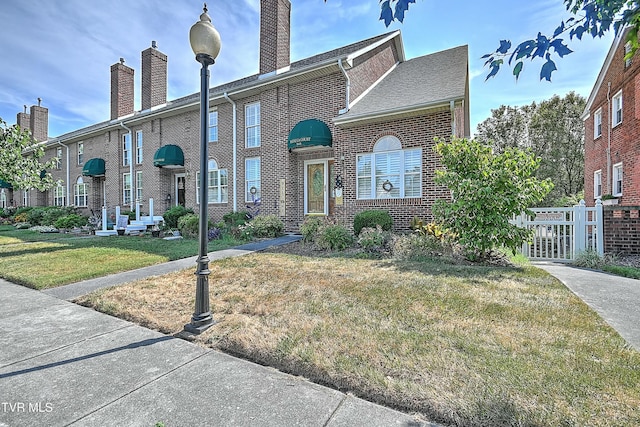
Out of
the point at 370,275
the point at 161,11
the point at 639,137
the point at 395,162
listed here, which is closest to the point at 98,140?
the point at 161,11

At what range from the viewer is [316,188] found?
12.3 m

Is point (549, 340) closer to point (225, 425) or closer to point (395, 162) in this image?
point (225, 425)

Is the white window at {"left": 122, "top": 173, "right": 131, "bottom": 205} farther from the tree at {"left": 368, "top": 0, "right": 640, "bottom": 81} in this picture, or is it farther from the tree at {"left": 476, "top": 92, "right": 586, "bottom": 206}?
the tree at {"left": 476, "top": 92, "right": 586, "bottom": 206}

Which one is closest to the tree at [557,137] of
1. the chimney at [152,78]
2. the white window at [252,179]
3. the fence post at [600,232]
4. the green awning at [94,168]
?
the fence post at [600,232]

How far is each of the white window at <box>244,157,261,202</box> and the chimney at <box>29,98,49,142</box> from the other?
2476cm

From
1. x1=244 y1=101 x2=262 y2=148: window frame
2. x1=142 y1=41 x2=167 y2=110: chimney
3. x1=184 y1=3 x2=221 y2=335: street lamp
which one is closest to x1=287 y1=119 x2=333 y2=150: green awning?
x1=244 y1=101 x2=262 y2=148: window frame

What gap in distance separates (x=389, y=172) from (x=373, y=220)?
75.5 inches

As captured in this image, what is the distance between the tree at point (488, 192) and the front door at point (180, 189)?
14218mm

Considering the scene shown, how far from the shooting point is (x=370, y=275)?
566cm

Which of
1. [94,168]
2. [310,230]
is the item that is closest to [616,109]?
[310,230]

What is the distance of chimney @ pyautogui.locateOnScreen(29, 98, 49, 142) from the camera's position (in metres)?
26.4

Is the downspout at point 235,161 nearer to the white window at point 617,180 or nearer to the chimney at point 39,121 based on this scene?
the white window at point 617,180

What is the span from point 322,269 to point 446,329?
331cm

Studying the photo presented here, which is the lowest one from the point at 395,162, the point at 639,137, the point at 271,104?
the point at 395,162
